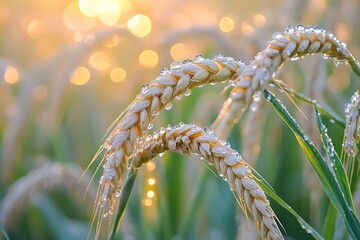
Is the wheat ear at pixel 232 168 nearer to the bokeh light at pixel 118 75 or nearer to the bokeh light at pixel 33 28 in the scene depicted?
the bokeh light at pixel 118 75

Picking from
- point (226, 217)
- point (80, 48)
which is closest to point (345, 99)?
point (226, 217)

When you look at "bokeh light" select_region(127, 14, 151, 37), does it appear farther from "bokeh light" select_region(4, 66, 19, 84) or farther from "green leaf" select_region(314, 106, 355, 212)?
"green leaf" select_region(314, 106, 355, 212)

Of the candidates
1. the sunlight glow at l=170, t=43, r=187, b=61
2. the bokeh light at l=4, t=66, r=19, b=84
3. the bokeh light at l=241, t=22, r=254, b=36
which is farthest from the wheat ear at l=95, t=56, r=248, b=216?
the sunlight glow at l=170, t=43, r=187, b=61

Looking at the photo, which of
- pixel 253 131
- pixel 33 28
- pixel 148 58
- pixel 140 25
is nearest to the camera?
pixel 253 131

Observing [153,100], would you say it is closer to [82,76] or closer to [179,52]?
[82,76]

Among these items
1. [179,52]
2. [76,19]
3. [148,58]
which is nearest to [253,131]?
[148,58]
